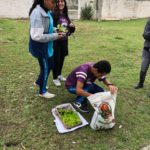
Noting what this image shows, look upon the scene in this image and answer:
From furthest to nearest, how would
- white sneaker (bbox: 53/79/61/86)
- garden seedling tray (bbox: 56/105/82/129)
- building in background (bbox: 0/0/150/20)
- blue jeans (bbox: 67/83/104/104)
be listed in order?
building in background (bbox: 0/0/150/20)
white sneaker (bbox: 53/79/61/86)
blue jeans (bbox: 67/83/104/104)
garden seedling tray (bbox: 56/105/82/129)

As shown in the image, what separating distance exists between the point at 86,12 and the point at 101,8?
3.23ft

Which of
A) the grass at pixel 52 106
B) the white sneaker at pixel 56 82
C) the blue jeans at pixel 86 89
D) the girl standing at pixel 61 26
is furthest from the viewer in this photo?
the white sneaker at pixel 56 82

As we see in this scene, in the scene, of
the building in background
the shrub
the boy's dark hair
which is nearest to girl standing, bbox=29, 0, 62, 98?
the boy's dark hair

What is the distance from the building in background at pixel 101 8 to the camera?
49.9ft

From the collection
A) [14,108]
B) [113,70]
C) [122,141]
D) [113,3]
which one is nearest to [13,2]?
[113,3]

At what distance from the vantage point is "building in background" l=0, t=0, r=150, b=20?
598 inches

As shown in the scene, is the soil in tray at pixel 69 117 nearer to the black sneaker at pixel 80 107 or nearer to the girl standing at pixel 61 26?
the black sneaker at pixel 80 107

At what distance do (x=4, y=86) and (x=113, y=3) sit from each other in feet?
44.5

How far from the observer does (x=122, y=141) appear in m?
4.14

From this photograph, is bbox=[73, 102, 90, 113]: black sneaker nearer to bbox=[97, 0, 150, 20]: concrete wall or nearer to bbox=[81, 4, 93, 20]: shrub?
bbox=[81, 4, 93, 20]: shrub

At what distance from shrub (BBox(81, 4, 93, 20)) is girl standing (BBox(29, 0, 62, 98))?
12653 mm

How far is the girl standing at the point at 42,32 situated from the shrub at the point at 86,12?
12.7 metres

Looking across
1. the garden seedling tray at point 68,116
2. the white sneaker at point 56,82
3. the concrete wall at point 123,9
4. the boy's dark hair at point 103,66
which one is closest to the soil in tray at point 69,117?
the garden seedling tray at point 68,116

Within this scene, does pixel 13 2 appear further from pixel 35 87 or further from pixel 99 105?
pixel 99 105
